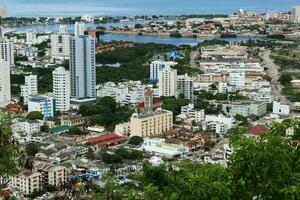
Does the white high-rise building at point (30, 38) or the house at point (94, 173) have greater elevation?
the white high-rise building at point (30, 38)

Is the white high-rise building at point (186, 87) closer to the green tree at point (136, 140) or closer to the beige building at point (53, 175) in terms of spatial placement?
the green tree at point (136, 140)

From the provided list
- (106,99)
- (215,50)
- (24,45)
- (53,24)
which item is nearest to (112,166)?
(106,99)

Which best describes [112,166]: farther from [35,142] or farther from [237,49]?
[237,49]

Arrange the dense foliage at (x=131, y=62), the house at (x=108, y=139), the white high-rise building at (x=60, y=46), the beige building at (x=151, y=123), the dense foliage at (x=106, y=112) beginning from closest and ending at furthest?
the house at (x=108, y=139)
the beige building at (x=151, y=123)
the dense foliage at (x=106, y=112)
the dense foliage at (x=131, y=62)
the white high-rise building at (x=60, y=46)

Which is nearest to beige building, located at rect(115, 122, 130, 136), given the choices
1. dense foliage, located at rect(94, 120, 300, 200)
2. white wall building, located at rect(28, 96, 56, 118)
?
white wall building, located at rect(28, 96, 56, 118)

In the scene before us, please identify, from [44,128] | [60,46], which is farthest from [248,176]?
[60,46]

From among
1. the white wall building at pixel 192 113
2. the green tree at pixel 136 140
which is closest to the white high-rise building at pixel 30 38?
the white wall building at pixel 192 113

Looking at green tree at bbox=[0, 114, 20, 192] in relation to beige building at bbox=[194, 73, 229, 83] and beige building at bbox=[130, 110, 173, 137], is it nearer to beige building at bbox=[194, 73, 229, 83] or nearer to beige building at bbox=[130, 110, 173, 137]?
beige building at bbox=[130, 110, 173, 137]
